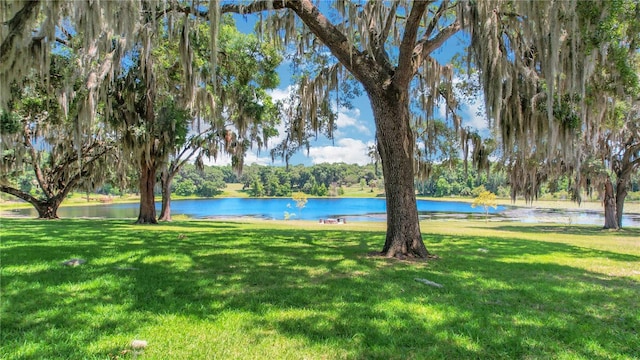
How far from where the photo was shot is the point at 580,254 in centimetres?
830

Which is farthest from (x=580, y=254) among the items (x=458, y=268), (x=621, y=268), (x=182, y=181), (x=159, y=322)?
(x=182, y=181)

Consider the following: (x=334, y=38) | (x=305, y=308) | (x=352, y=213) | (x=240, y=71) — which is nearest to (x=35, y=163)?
(x=240, y=71)

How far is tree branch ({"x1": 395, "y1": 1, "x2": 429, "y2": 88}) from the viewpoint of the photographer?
20.5 feet

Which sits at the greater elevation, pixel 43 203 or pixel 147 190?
pixel 147 190

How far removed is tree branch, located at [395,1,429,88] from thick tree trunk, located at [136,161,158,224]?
1118 centimetres

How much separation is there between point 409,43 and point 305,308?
5064 millimetres

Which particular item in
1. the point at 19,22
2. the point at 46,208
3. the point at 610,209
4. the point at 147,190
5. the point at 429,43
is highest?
the point at 429,43

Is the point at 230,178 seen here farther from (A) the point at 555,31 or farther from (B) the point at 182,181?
(A) the point at 555,31

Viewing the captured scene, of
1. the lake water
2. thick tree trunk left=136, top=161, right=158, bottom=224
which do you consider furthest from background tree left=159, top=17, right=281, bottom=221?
the lake water

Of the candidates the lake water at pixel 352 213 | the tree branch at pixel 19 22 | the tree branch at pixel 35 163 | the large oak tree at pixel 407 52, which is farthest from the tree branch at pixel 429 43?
the lake water at pixel 352 213

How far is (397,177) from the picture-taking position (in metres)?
6.84

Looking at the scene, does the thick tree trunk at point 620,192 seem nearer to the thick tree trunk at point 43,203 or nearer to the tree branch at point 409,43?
the tree branch at point 409,43

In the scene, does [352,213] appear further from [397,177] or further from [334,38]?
[334,38]

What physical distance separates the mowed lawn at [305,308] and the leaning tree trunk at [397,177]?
1.70ft
